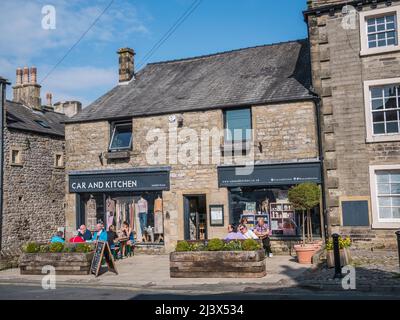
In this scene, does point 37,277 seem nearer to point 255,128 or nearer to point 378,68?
point 255,128

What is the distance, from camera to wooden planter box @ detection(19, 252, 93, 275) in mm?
13641

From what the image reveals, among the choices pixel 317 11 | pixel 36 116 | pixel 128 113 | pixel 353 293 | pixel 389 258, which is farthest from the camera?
pixel 36 116

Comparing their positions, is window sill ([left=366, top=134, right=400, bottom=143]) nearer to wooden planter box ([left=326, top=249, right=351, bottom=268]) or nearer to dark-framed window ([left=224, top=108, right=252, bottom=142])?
dark-framed window ([left=224, top=108, right=252, bottom=142])

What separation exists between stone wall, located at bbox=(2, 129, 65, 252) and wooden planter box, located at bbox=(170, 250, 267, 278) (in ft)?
33.2

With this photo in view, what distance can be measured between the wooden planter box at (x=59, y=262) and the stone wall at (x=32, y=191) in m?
5.91

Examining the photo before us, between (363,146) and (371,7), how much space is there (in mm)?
4527

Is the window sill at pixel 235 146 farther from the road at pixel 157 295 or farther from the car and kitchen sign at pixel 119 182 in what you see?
the road at pixel 157 295

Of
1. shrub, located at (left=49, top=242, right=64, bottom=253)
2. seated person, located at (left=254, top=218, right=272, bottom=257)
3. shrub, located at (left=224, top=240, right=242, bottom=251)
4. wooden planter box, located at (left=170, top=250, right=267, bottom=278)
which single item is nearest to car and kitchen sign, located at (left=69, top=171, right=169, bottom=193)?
seated person, located at (left=254, top=218, right=272, bottom=257)

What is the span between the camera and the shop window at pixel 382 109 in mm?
15195

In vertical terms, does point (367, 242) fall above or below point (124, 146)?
below

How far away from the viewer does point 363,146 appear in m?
15.4

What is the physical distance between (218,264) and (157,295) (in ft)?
7.80

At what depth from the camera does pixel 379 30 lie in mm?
15492
